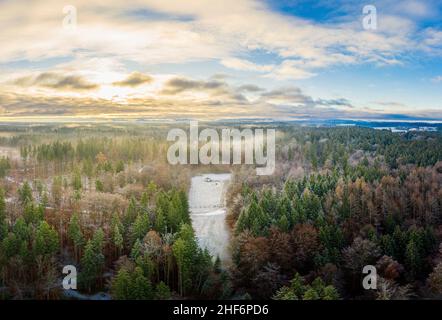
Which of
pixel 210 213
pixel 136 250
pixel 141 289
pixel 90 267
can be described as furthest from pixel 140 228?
pixel 210 213

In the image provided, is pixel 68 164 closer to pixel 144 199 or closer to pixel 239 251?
pixel 144 199

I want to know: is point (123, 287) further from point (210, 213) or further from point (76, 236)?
point (210, 213)

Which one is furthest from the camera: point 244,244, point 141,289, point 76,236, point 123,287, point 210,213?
point 210,213

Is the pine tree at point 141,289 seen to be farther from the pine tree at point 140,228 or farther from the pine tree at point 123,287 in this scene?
the pine tree at point 140,228

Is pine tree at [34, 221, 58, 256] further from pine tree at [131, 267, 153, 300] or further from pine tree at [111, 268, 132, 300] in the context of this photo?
pine tree at [131, 267, 153, 300]

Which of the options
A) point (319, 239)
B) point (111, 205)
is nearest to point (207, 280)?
point (319, 239)

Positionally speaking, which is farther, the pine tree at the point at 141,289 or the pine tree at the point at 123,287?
the pine tree at the point at 123,287

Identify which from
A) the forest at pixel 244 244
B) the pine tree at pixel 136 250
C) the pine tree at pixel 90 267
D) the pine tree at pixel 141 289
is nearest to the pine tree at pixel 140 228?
the forest at pixel 244 244

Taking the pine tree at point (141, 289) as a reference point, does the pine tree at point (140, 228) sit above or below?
above
